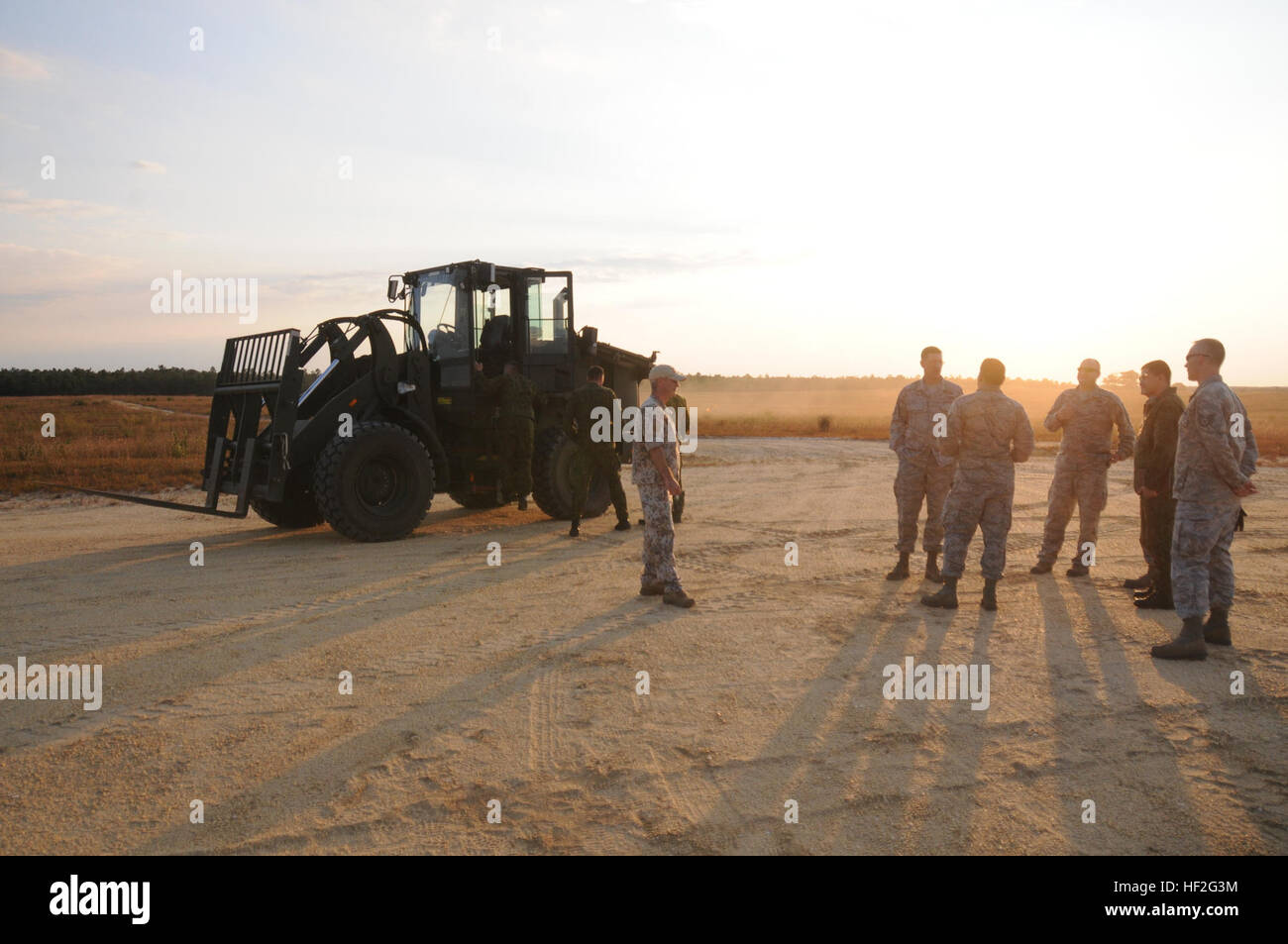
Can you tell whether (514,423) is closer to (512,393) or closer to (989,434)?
(512,393)

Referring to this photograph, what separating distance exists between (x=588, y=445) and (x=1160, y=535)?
18.8 feet

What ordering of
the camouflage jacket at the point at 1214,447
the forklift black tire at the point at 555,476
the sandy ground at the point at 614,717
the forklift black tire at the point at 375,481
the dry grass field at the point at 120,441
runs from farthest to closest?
the dry grass field at the point at 120,441
the forklift black tire at the point at 555,476
the forklift black tire at the point at 375,481
the camouflage jacket at the point at 1214,447
the sandy ground at the point at 614,717

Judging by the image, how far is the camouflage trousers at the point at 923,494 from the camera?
779 cm

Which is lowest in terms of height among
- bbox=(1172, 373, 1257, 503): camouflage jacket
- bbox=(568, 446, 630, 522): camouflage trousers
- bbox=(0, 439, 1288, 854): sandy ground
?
bbox=(0, 439, 1288, 854): sandy ground

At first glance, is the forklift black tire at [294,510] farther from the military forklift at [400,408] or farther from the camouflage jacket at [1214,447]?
the camouflage jacket at [1214,447]

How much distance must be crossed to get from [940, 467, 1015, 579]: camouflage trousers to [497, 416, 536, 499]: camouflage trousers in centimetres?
536

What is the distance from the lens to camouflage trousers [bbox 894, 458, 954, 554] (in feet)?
25.6

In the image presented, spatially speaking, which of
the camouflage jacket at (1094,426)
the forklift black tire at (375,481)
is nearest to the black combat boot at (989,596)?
the camouflage jacket at (1094,426)

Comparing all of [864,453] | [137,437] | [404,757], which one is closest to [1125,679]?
[404,757]

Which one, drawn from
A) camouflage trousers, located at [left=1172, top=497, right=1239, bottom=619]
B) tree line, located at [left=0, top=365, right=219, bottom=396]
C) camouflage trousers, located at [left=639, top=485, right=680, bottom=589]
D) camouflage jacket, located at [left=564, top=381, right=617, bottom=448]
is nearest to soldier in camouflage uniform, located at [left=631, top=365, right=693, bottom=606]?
camouflage trousers, located at [left=639, top=485, right=680, bottom=589]

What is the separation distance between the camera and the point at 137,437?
2216 centimetres

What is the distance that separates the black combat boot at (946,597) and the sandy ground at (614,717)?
0.09 metres

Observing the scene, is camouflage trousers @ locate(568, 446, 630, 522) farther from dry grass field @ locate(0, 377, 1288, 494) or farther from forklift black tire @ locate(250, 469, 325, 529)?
dry grass field @ locate(0, 377, 1288, 494)
